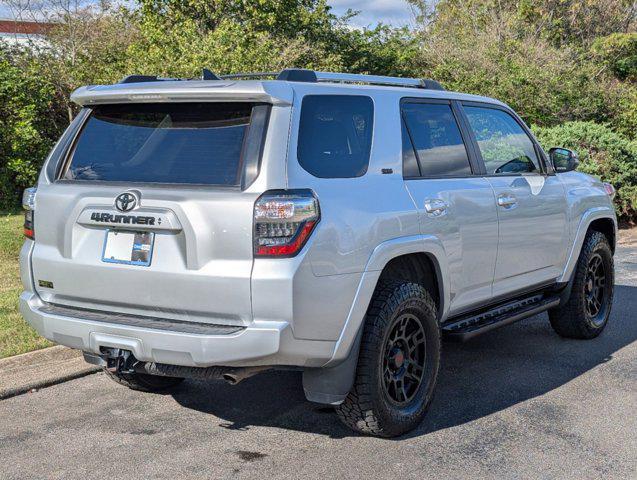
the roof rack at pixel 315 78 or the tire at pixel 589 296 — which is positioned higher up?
the roof rack at pixel 315 78

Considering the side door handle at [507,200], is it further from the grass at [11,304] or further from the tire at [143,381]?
the grass at [11,304]

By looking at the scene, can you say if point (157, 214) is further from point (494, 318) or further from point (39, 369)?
point (494, 318)

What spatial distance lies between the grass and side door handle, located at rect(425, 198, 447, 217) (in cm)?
299

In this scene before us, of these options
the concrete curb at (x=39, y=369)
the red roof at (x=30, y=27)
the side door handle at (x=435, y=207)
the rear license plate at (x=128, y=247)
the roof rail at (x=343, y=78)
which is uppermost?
the red roof at (x=30, y=27)

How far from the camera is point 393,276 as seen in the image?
486 cm

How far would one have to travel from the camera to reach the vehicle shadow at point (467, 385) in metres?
5.02

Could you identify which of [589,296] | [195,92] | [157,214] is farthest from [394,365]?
[589,296]

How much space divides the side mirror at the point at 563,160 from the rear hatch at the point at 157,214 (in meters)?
3.20

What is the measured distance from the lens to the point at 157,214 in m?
4.10

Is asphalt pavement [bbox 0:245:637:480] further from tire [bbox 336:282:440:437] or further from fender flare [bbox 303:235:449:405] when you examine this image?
fender flare [bbox 303:235:449:405]

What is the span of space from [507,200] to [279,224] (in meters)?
2.28

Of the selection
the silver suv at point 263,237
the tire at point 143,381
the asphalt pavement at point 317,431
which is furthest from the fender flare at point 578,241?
the tire at point 143,381

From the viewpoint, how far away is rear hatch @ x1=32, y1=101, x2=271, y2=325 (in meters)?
3.98

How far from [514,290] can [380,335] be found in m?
1.88
